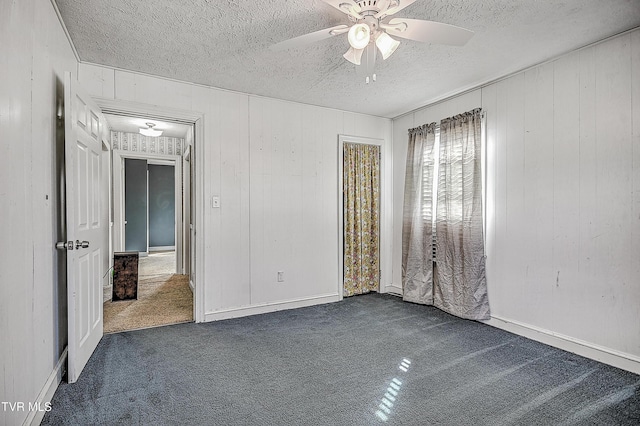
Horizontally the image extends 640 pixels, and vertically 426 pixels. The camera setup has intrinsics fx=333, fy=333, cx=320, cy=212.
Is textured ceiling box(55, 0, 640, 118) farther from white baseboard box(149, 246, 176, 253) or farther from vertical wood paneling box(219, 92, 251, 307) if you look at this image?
white baseboard box(149, 246, 176, 253)

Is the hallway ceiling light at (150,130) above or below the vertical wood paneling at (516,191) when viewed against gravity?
above

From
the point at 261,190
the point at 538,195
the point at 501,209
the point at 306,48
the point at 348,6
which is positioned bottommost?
the point at 501,209

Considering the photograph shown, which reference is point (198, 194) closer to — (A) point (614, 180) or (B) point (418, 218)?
(B) point (418, 218)

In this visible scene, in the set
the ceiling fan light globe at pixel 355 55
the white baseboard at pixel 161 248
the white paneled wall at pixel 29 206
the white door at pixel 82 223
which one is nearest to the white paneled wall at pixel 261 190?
the white door at pixel 82 223

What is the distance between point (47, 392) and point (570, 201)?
3.93 metres

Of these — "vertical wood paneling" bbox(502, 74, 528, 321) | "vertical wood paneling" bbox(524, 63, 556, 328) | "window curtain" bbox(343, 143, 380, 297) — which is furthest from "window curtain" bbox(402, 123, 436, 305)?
"vertical wood paneling" bbox(524, 63, 556, 328)

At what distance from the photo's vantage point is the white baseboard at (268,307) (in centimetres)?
353

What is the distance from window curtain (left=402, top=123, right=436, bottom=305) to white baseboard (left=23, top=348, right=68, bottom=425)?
11.2 ft

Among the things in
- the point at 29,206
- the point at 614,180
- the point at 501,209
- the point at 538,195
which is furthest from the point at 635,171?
the point at 29,206

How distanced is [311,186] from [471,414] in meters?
2.86

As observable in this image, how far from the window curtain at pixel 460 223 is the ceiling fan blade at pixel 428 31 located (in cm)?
175

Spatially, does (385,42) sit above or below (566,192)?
above

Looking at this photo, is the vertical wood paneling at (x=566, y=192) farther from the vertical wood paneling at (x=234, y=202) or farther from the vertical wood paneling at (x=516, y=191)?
the vertical wood paneling at (x=234, y=202)

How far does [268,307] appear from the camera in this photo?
3.82 meters
